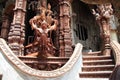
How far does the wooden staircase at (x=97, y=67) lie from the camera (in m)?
7.28

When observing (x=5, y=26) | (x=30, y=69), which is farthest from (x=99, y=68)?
(x=5, y=26)

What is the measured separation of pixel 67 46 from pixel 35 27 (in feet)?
11.9

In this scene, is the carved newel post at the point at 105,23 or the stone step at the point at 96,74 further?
the carved newel post at the point at 105,23

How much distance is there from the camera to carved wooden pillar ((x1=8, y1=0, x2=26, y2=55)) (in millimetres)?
10933

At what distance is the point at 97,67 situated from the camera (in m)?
7.80

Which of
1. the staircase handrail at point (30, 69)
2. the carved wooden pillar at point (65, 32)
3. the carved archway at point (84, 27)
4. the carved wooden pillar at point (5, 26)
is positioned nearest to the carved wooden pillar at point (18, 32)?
the carved wooden pillar at point (65, 32)

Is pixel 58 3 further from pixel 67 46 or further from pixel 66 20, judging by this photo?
pixel 67 46

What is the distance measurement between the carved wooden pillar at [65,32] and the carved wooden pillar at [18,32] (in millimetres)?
2227

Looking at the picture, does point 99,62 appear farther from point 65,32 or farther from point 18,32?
point 18,32

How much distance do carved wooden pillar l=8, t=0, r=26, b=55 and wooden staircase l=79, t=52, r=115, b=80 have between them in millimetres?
3908

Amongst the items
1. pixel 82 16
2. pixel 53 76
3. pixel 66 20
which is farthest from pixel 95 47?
pixel 53 76

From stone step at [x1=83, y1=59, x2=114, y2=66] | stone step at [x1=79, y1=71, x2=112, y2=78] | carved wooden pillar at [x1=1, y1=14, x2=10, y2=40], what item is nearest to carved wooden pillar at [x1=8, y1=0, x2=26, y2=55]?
carved wooden pillar at [x1=1, y1=14, x2=10, y2=40]

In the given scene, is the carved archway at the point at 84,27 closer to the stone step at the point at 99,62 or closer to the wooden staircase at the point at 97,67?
the wooden staircase at the point at 97,67

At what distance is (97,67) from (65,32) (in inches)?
185
